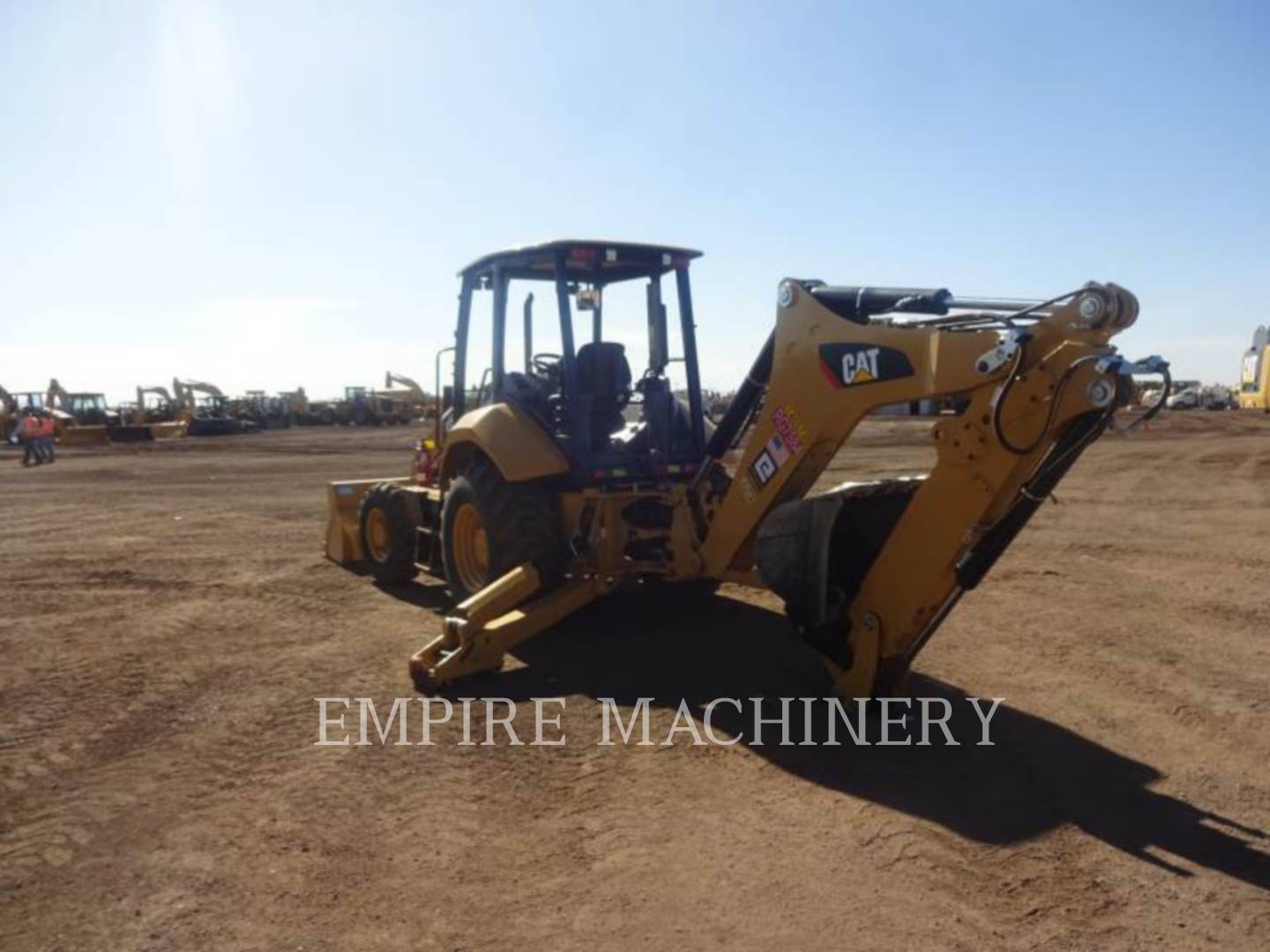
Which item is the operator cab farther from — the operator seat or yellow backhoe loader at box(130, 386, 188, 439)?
yellow backhoe loader at box(130, 386, 188, 439)

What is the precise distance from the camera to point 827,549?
502 centimetres

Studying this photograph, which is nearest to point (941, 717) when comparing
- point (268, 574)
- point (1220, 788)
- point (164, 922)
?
point (1220, 788)

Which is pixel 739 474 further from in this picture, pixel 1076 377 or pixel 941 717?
pixel 1076 377

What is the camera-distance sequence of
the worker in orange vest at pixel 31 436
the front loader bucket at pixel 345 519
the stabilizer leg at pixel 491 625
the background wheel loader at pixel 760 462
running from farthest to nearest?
the worker in orange vest at pixel 31 436
the front loader bucket at pixel 345 519
the stabilizer leg at pixel 491 625
the background wheel loader at pixel 760 462

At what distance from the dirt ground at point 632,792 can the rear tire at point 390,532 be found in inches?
17.9

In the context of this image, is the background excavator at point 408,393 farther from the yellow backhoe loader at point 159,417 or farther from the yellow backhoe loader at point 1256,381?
the yellow backhoe loader at point 1256,381

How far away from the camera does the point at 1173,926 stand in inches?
132

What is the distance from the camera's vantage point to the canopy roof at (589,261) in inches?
274

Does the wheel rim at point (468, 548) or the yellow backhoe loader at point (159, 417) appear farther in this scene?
→ the yellow backhoe loader at point (159, 417)

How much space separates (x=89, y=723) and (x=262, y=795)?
1524mm

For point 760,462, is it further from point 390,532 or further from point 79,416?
point 79,416

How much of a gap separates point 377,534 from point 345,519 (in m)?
0.72

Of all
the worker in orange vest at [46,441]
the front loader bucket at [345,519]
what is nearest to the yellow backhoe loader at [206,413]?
the worker in orange vest at [46,441]

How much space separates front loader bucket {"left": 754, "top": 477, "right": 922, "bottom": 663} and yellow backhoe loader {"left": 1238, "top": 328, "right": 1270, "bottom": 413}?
45.8 m
